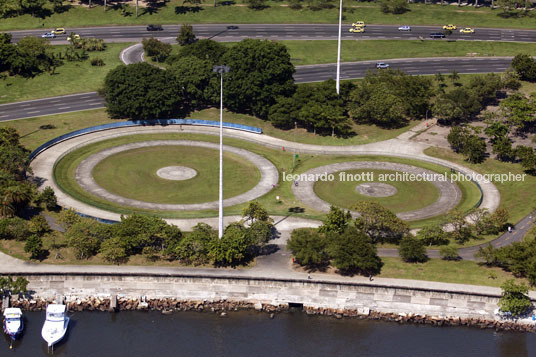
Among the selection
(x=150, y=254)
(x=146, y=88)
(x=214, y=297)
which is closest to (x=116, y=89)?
(x=146, y=88)

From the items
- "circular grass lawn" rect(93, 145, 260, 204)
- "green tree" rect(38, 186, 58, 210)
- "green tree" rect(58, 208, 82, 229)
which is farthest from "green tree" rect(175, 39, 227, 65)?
"green tree" rect(58, 208, 82, 229)

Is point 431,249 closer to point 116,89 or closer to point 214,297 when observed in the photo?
point 214,297

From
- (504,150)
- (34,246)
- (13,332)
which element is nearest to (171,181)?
(34,246)

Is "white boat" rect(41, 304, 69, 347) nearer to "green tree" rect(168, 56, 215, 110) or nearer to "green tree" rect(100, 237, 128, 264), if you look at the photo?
"green tree" rect(100, 237, 128, 264)

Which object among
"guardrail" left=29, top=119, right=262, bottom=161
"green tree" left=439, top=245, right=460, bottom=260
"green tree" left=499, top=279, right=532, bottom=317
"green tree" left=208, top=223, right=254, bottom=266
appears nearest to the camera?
"green tree" left=499, top=279, right=532, bottom=317

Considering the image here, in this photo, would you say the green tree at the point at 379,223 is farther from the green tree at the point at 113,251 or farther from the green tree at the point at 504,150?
the green tree at the point at 504,150
